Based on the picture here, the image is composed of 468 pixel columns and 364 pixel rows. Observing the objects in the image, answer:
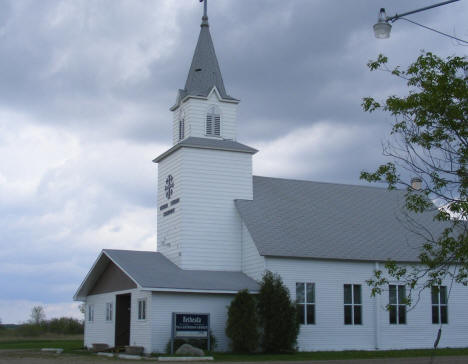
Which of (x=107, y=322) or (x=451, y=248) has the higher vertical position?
(x=451, y=248)

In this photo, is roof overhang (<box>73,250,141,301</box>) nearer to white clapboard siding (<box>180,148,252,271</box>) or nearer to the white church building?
the white church building

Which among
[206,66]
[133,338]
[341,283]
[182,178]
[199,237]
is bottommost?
[133,338]

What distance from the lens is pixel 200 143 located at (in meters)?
36.8

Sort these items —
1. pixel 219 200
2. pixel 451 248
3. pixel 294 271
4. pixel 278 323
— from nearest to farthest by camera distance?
pixel 451 248, pixel 278 323, pixel 294 271, pixel 219 200

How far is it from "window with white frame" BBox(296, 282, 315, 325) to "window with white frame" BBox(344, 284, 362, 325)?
1.96 meters

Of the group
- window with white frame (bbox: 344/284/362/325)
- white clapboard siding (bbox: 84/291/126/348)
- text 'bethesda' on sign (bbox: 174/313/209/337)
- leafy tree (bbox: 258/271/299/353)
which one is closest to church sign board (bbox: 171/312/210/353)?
text 'bethesda' on sign (bbox: 174/313/209/337)

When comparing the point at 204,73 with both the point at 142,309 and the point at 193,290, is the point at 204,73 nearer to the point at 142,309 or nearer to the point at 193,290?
the point at 193,290

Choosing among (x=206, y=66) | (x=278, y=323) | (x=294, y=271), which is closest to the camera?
(x=278, y=323)

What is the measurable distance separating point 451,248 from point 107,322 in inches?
956

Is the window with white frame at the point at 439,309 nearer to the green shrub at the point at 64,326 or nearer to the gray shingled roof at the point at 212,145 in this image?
the gray shingled roof at the point at 212,145

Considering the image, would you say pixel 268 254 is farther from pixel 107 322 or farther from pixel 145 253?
pixel 107 322

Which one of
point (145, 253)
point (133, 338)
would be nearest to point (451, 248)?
point (133, 338)

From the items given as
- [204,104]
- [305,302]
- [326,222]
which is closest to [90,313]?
[305,302]

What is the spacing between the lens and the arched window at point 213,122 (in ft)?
125
